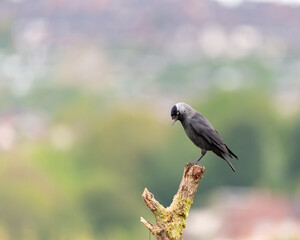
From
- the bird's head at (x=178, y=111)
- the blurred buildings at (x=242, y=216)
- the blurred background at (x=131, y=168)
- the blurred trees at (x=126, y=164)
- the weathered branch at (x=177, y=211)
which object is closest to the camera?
the weathered branch at (x=177, y=211)

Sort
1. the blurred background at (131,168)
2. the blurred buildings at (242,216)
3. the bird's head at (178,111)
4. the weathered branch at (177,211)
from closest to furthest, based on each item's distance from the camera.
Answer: the weathered branch at (177,211) < the bird's head at (178,111) < the blurred buildings at (242,216) < the blurred background at (131,168)

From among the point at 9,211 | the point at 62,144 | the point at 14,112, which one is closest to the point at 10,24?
the point at 14,112

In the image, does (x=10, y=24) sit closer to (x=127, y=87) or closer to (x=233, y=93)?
(x=127, y=87)

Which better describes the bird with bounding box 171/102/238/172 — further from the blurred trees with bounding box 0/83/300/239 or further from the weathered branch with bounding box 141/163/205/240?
the blurred trees with bounding box 0/83/300/239

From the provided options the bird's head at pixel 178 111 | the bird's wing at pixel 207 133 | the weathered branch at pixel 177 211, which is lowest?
the weathered branch at pixel 177 211

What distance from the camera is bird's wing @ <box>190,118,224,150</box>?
36.6 ft

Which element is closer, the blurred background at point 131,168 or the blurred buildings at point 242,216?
the blurred buildings at point 242,216

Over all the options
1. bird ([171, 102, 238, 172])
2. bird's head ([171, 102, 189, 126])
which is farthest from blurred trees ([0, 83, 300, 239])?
bird's head ([171, 102, 189, 126])

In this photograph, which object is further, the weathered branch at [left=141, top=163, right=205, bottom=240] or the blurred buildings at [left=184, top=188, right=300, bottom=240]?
the blurred buildings at [left=184, top=188, right=300, bottom=240]

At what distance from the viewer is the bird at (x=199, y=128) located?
439 inches

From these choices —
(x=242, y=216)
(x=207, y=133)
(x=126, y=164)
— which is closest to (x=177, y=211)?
(x=207, y=133)

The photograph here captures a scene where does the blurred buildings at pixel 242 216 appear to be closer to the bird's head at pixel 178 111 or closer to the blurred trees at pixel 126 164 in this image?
the blurred trees at pixel 126 164

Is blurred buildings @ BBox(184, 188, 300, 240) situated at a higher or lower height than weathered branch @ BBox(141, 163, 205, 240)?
higher

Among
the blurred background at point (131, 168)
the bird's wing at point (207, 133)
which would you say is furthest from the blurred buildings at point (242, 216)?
the bird's wing at point (207, 133)
